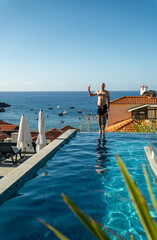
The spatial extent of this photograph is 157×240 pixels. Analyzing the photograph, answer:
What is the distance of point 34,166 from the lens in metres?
6.22

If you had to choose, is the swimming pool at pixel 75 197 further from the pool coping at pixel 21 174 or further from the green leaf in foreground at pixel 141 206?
the green leaf in foreground at pixel 141 206

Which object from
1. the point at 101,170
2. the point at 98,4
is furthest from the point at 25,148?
A: the point at 98,4

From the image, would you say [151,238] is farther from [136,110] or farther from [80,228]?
[136,110]

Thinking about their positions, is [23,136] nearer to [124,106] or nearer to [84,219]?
[84,219]

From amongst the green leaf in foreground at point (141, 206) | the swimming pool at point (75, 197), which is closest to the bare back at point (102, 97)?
the swimming pool at point (75, 197)

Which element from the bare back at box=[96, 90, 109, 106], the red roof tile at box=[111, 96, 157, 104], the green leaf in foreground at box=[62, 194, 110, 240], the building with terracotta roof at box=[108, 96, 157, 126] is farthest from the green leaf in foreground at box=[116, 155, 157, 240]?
the red roof tile at box=[111, 96, 157, 104]

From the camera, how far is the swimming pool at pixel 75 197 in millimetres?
3797

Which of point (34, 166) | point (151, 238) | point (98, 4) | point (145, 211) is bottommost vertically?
point (34, 166)

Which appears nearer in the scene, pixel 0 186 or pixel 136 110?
pixel 0 186

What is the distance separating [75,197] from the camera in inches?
192

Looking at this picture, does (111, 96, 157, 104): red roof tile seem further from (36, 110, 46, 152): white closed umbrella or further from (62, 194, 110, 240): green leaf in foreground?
(62, 194, 110, 240): green leaf in foreground

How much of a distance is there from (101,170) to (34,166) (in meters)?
1.83

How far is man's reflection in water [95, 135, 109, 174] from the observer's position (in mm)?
6684

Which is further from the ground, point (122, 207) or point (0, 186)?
point (0, 186)
